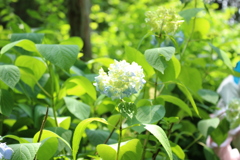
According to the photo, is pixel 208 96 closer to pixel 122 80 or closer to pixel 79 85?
pixel 79 85

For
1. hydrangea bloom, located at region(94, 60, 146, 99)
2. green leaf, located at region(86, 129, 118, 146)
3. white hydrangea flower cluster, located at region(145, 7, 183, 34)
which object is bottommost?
green leaf, located at region(86, 129, 118, 146)

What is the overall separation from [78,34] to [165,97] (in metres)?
1.66

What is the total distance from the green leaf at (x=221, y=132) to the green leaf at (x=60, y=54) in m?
0.82

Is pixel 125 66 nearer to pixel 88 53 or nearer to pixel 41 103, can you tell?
pixel 41 103

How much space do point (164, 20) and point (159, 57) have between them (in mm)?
147

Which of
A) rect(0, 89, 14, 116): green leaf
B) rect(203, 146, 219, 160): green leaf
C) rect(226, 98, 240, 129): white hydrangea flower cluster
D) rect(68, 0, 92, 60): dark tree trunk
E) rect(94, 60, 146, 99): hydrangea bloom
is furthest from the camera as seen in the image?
rect(68, 0, 92, 60): dark tree trunk

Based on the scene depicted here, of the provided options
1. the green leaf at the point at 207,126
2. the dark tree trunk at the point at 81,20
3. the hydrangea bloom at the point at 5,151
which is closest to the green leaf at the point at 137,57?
the green leaf at the point at 207,126

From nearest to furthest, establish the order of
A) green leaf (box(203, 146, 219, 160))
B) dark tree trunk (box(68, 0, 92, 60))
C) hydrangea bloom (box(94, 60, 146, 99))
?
hydrangea bloom (box(94, 60, 146, 99)) → green leaf (box(203, 146, 219, 160)) → dark tree trunk (box(68, 0, 92, 60))

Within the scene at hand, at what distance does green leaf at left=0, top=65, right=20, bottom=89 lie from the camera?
130 centimetres

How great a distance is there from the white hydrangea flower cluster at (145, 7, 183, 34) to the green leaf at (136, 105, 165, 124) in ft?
0.97

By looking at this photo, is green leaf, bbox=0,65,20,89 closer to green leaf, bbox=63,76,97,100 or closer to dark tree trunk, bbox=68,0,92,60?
green leaf, bbox=63,76,97,100

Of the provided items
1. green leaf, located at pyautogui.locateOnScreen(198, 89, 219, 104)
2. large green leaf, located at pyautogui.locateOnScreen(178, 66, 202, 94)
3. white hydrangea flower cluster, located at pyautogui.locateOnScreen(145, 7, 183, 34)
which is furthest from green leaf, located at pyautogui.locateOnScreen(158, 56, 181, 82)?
green leaf, located at pyautogui.locateOnScreen(198, 89, 219, 104)

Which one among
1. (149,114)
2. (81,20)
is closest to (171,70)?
(149,114)

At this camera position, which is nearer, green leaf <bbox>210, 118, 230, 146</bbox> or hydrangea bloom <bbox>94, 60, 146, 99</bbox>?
hydrangea bloom <bbox>94, 60, 146, 99</bbox>
